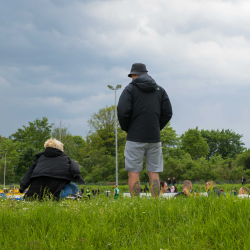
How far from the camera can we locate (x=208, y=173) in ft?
139

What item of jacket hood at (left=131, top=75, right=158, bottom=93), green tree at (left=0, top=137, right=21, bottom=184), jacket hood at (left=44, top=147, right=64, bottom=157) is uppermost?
jacket hood at (left=131, top=75, right=158, bottom=93)

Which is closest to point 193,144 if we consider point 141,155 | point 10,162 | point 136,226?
point 10,162

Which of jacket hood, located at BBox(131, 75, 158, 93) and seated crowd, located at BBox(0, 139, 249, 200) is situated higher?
jacket hood, located at BBox(131, 75, 158, 93)

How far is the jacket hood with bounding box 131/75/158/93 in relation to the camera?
14.4 ft

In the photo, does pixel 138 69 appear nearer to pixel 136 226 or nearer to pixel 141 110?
pixel 141 110

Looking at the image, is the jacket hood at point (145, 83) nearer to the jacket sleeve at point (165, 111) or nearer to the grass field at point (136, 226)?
the jacket sleeve at point (165, 111)

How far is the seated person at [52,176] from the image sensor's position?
179 inches

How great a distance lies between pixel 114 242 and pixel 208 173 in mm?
43156

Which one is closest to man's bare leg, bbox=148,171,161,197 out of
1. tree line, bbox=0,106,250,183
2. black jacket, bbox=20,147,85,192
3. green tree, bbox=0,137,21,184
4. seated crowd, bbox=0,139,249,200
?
seated crowd, bbox=0,139,249,200

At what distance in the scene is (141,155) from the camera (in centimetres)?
432

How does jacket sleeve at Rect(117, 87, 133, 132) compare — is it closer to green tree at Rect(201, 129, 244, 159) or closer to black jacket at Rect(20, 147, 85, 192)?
black jacket at Rect(20, 147, 85, 192)

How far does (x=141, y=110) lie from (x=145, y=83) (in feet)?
1.55

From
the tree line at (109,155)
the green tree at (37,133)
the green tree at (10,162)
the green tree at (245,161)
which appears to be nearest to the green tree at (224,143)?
the tree line at (109,155)

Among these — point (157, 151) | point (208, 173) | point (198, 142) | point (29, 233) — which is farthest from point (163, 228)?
point (198, 142)
